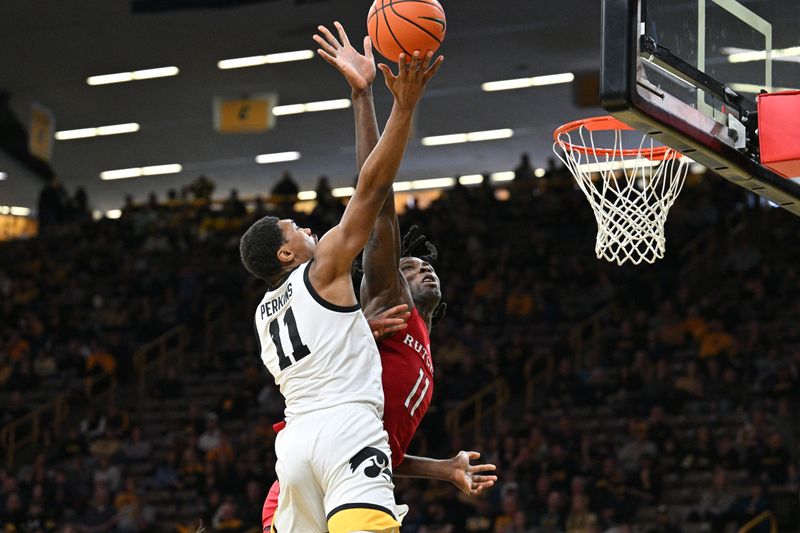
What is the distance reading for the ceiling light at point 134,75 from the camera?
63.4 feet

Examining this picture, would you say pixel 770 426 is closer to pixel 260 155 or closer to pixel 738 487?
pixel 738 487

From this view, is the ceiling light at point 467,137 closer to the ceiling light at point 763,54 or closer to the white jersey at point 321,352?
the ceiling light at point 763,54

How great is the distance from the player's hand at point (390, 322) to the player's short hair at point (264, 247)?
47 centimetres

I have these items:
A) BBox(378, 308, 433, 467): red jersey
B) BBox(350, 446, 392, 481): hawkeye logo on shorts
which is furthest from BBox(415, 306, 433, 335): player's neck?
BBox(350, 446, 392, 481): hawkeye logo on shorts

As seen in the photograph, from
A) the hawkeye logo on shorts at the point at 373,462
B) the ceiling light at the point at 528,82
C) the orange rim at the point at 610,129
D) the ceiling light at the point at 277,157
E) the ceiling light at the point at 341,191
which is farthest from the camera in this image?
the ceiling light at the point at 341,191

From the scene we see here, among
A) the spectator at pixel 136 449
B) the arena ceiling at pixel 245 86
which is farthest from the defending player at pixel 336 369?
the spectator at pixel 136 449

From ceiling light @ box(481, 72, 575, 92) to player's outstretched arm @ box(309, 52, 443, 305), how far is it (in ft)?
50.8

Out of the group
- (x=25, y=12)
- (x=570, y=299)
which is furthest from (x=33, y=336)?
(x=570, y=299)

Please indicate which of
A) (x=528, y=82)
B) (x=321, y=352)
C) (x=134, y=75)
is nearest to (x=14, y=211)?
(x=134, y=75)

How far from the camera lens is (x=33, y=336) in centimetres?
2006

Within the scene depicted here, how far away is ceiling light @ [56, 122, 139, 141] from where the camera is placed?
72.9 ft

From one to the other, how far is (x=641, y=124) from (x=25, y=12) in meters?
13.5

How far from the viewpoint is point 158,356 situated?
66.5ft

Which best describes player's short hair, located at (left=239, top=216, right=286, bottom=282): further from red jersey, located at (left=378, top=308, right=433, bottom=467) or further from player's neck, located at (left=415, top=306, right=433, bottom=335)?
player's neck, located at (left=415, top=306, right=433, bottom=335)
